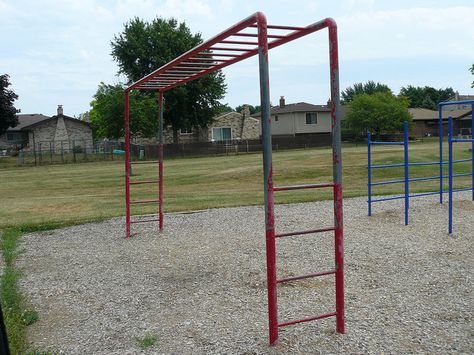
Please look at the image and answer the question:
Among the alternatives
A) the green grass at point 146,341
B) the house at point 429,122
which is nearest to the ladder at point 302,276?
the green grass at point 146,341

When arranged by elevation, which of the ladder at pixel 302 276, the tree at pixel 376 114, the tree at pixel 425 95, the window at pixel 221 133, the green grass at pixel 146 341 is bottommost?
the green grass at pixel 146 341

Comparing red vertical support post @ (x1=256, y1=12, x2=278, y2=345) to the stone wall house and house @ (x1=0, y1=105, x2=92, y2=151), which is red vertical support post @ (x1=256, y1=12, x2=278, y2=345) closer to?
the stone wall house

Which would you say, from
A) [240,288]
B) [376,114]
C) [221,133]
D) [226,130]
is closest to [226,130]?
[226,130]

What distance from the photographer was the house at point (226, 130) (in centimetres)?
5581

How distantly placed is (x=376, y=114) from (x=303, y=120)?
831 cm

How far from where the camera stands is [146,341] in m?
4.61

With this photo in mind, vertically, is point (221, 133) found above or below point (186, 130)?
below

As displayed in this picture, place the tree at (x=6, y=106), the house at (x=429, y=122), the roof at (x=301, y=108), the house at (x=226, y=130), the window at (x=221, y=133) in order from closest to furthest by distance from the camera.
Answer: the tree at (x=6, y=106) < the house at (x=226, y=130) < the window at (x=221, y=133) < the roof at (x=301, y=108) < the house at (x=429, y=122)

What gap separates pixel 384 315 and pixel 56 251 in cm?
586

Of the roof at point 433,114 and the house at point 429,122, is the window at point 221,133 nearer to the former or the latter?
the house at point 429,122

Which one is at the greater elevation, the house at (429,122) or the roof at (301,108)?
the roof at (301,108)

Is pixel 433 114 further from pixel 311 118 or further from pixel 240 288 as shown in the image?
pixel 240 288

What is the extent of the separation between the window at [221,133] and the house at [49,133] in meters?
12.8

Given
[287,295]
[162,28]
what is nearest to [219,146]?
[162,28]
